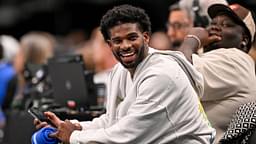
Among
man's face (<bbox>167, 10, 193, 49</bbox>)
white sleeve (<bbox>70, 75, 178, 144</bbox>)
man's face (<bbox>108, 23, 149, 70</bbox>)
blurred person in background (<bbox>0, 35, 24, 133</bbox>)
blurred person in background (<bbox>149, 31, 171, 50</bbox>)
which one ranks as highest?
man's face (<bbox>108, 23, 149, 70</bbox>)

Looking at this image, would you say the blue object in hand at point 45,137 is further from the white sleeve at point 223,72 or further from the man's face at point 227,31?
the man's face at point 227,31

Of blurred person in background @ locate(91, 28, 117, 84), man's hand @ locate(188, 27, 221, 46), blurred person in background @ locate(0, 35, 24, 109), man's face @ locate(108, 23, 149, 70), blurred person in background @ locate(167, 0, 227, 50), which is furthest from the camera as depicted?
blurred person in background @ locate(0, 35, 24, 109)

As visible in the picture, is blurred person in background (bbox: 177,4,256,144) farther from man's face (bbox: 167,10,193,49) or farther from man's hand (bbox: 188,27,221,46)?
man's face (bbox: 167,10,193,49)

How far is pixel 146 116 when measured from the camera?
16.0ft

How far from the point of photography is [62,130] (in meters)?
5.09

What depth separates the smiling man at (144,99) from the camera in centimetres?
488

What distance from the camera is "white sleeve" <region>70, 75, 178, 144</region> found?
16.0 ft

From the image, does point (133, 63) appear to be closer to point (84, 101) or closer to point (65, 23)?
point (84, 101)

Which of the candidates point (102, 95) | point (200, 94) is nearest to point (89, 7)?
point (102, 95)

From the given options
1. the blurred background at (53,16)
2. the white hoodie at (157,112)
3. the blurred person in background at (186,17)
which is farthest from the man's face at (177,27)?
the blurred background at (53,16)

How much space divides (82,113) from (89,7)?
1340cm

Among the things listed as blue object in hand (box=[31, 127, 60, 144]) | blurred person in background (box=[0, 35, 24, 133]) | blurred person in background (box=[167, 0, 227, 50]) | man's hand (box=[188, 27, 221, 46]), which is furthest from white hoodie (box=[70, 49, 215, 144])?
blurred person in background (box=[0, 35, 24, 133])

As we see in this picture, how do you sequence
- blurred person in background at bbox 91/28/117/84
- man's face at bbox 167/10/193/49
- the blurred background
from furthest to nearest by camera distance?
1. the blurred background
2. blurred person in background at bbox 91/28/117/84
3. man's face at bbox 167/10/193/49

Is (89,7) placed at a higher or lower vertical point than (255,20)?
lower
